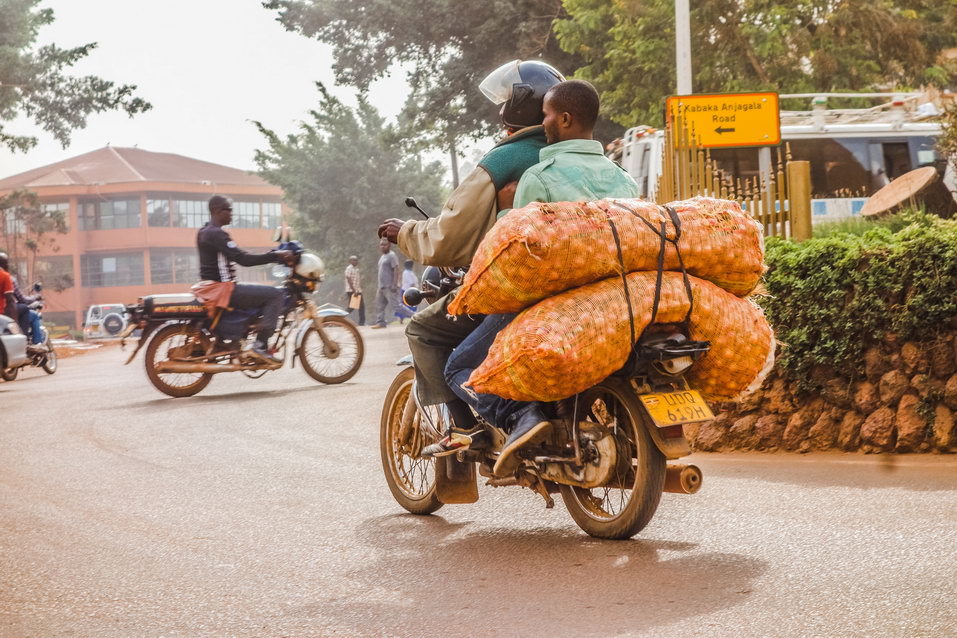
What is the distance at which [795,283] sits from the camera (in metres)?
8.27

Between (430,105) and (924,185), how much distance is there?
21.4 metres

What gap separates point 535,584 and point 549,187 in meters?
1.68

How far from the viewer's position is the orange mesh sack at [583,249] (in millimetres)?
4984

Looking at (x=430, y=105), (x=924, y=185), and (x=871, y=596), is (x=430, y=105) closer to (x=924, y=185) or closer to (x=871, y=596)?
(x=924, y=185)

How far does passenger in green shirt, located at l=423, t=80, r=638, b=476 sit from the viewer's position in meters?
5.40

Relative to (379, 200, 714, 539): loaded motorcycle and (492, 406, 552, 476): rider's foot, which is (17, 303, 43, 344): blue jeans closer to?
(379, 200, 714, 539): loaded motorcycle

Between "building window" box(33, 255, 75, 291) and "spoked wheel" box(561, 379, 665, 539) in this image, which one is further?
"building window" box(33, 255, 75, 291)

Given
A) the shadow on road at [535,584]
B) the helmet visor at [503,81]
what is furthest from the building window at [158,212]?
the shadow on road at [535,584]

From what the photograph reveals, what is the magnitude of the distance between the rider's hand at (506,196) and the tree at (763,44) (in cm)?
1945

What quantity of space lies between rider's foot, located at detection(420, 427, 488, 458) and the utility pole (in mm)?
14398

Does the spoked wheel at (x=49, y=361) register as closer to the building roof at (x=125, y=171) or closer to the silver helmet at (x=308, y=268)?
the silver helmet at (x=308, y=268)

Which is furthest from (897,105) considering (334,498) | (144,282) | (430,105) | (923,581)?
(144,282)

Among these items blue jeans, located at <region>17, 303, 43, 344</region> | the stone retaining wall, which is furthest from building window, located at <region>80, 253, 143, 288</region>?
the stone retaining wall

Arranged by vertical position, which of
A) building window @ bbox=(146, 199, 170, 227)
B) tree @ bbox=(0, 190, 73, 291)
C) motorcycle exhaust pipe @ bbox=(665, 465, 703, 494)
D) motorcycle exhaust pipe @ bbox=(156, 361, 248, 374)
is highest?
building window @ bbox=(146, 199, 170, 227)
